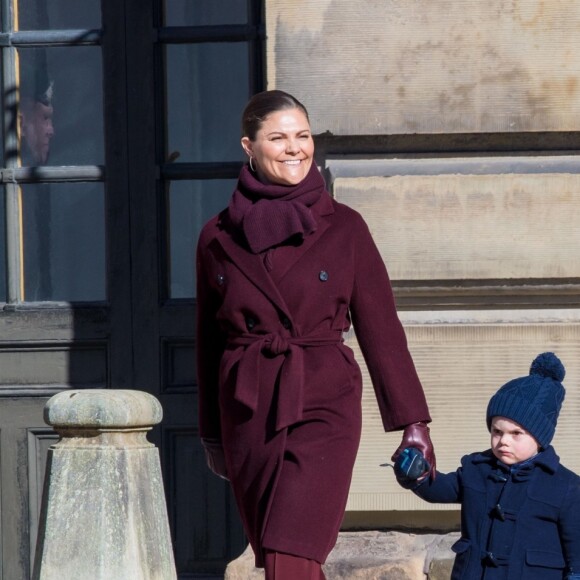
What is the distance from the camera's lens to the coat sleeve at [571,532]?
4.23 meters

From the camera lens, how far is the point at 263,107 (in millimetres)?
4355

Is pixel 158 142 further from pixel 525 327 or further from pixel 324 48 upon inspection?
pixel 525 327

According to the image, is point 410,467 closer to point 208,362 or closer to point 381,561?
point 208,362

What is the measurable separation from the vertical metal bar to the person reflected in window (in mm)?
41

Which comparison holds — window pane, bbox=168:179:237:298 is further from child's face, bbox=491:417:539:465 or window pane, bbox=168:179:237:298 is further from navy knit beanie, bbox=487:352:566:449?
child's face, bbox=491:417:539:465

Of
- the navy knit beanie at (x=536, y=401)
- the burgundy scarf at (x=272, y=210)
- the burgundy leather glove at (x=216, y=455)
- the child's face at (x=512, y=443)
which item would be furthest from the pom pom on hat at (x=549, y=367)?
the burgundy leather glove at (x=216, y=455)

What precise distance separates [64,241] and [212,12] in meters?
1.17

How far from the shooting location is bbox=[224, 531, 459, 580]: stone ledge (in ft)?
18.3

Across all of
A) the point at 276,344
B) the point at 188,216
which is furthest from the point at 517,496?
the point at 188,216

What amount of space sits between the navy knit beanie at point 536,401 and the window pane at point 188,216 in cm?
226

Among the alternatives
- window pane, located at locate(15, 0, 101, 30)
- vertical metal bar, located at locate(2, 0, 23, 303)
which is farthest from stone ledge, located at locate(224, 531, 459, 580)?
window pane, located at locate(15, 0, 101, 30)

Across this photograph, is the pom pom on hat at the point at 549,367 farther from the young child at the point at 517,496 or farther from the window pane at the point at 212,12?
the window pane at the point at 212,12

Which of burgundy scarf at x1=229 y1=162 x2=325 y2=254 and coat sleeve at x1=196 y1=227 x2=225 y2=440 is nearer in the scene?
burgundy scarf at x1=229 y1=162 x2=325 y2=254

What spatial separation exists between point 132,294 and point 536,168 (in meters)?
1.86
